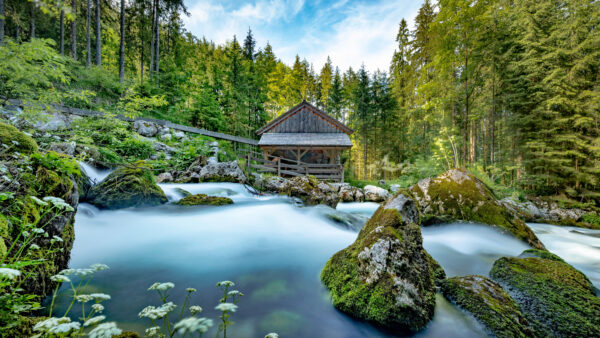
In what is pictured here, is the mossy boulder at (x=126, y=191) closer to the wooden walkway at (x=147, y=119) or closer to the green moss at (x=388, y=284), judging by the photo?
the green moss at (x=388, y=284)

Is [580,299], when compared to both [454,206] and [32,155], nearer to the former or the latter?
[454,206]

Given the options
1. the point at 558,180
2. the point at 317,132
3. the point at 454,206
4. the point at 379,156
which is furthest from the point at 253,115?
the point at 558,180

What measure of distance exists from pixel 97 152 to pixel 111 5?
20322mm

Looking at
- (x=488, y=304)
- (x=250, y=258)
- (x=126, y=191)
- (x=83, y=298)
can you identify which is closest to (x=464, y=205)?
(x=488, y=304)

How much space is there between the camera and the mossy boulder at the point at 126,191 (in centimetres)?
489

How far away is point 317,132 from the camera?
17.1 meters

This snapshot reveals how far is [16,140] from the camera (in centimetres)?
235

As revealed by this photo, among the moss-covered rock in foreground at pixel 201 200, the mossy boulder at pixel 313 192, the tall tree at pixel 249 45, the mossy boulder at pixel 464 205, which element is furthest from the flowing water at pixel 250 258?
the tall tree at pixel 249 45

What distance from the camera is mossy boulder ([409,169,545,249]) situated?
172 inches

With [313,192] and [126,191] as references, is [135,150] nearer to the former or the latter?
[126,191]

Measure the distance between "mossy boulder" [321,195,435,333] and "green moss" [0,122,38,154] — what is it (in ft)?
12.2

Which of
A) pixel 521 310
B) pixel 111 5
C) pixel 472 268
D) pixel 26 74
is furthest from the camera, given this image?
pixel 111 5

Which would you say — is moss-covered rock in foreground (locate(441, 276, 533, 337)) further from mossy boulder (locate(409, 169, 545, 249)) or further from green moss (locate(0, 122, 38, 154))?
green moss (locate(0, 122, 38, 154))

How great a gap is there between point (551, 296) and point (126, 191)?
24.8 ft
